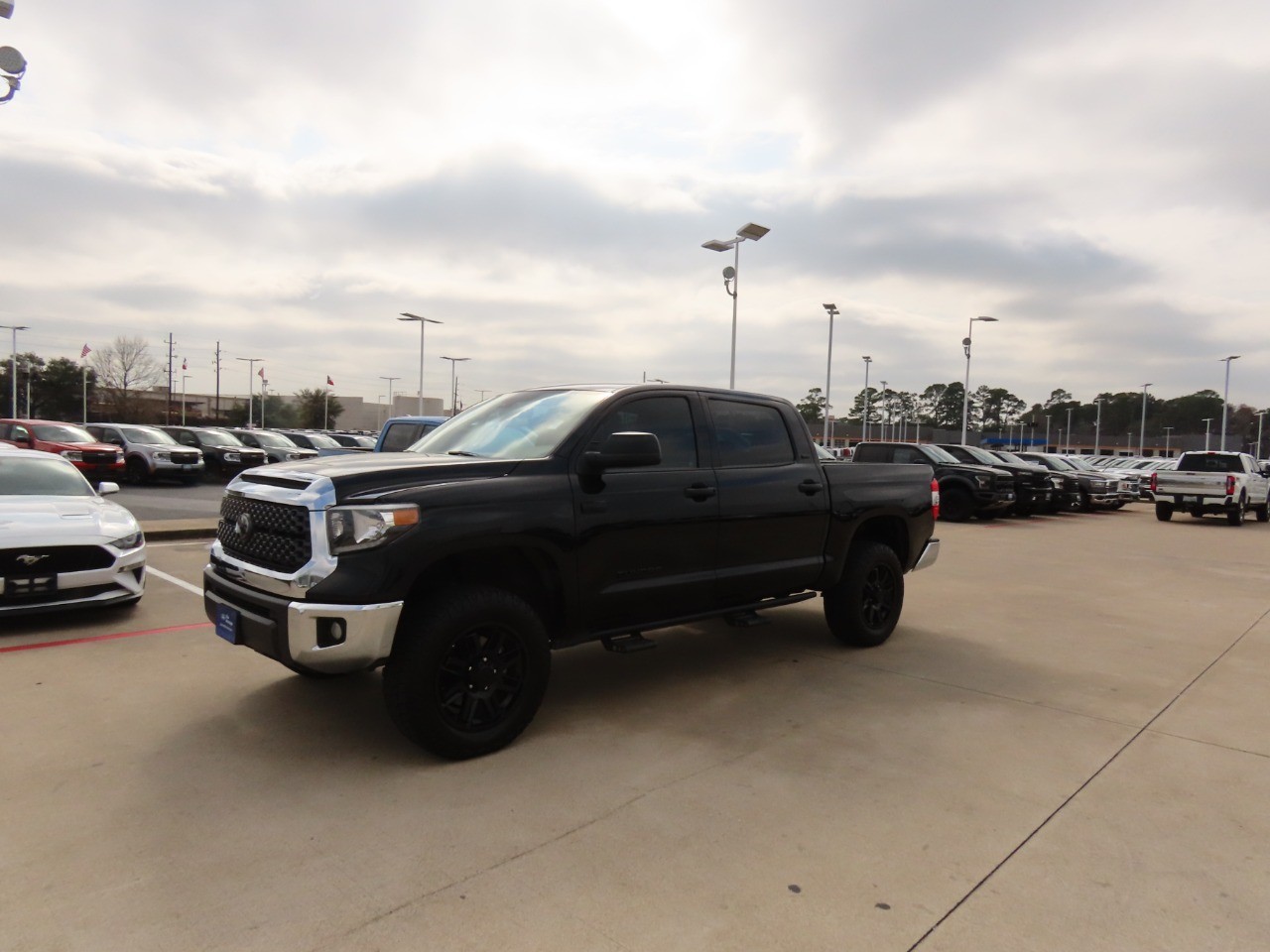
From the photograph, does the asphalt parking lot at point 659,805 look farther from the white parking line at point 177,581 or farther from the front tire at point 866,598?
the white parking line at point 177,581

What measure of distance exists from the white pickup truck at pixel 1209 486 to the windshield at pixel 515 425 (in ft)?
64.4

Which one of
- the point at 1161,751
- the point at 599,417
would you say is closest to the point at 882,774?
the point at 1161,751

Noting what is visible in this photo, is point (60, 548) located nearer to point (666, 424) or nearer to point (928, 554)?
point (666, 424)

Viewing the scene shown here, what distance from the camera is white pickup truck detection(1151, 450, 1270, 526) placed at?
18859mm

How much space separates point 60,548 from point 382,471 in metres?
3.88

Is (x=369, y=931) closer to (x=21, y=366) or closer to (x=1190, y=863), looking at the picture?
(x=1190, y=863)

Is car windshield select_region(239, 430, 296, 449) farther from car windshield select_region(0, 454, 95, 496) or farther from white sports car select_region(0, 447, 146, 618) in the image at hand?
white sports car select_region(0, 447, 146, 618)

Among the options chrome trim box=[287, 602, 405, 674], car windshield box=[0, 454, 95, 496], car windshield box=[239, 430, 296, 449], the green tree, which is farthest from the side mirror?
the green tree

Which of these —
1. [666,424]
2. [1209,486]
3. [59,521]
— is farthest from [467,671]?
[1209,486]

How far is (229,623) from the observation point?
4012 mm

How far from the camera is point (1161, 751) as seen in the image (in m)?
4.13

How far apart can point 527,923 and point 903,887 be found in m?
1.31

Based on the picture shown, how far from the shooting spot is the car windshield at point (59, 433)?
63.2 ft

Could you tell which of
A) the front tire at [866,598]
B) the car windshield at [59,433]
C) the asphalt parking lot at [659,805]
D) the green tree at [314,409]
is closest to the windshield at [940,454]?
the asphalt parking lot at [659,805]
